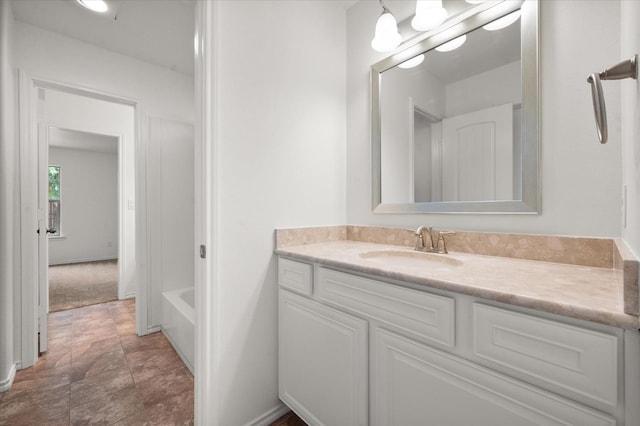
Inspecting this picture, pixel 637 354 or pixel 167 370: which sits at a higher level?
pixel 637 354

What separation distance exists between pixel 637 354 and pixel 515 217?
2.30ft

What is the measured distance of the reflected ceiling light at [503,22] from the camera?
1.13 m

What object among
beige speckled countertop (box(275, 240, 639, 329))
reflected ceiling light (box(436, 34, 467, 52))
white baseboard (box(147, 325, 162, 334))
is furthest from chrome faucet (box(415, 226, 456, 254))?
white baseboard (box(147, 325, 162, 334))

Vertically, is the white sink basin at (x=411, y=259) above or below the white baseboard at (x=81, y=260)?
above

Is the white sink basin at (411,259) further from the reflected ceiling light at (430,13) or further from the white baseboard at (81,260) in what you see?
the white baseboard at (81,260)

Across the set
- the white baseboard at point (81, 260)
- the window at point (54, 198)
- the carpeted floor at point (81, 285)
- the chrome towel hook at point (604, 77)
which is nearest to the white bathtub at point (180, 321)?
the carpeted floor at point (81, 285)

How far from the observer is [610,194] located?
0.92 m

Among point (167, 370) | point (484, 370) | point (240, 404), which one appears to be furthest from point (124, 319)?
point (484, 370)

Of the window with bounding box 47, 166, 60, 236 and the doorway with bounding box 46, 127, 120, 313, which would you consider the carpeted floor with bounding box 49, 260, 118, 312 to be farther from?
the window with bounding box 47, 166, 60, 236

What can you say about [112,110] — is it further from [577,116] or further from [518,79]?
[577,116]

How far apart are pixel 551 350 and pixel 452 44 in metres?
1.35

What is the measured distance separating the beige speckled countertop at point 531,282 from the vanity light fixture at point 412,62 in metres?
1.04

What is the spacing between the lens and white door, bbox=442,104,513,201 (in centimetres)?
117

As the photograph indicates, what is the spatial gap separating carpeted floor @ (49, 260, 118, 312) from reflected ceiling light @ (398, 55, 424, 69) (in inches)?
152
